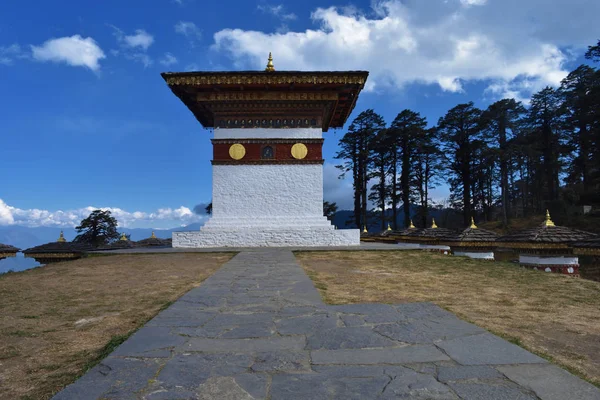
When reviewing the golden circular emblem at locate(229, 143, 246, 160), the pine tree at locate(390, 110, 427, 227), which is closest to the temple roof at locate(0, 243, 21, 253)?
the golden circular emblem at locate(229, 143, 246, 160)

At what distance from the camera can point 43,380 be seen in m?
2.43

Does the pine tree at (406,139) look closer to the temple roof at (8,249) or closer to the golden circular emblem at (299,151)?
the golden circular emblem at (299,151)

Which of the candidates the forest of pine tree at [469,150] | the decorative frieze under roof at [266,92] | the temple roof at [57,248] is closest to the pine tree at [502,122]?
the forest of pine tree at [469,150]

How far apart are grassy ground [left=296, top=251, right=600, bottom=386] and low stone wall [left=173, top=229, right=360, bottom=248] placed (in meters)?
5.68

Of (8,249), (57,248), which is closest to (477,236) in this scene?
(57,248)

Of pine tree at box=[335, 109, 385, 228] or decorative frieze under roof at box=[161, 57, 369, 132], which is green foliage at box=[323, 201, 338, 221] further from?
decorative frieze under roof at box=[161, 57, 369, 132]

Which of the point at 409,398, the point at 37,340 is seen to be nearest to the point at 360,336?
the point at 409,398

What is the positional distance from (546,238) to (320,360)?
889cm

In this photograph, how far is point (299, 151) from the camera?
52.2ft

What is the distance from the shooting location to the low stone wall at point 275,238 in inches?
568

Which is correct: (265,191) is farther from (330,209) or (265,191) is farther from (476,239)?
(330,209)

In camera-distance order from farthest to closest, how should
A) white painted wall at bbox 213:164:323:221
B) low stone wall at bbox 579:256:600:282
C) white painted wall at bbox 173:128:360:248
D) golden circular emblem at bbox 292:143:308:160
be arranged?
1. golden circular emblem at bbox 292:143:308:160
2. white painted wall at bbox 213:164:323:221
3. white painted wall at bbox 173:128:360:248
4. low stone wall at bbox 579:256:600:282

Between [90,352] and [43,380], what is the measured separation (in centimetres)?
49

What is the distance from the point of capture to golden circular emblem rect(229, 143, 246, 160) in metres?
15.8
